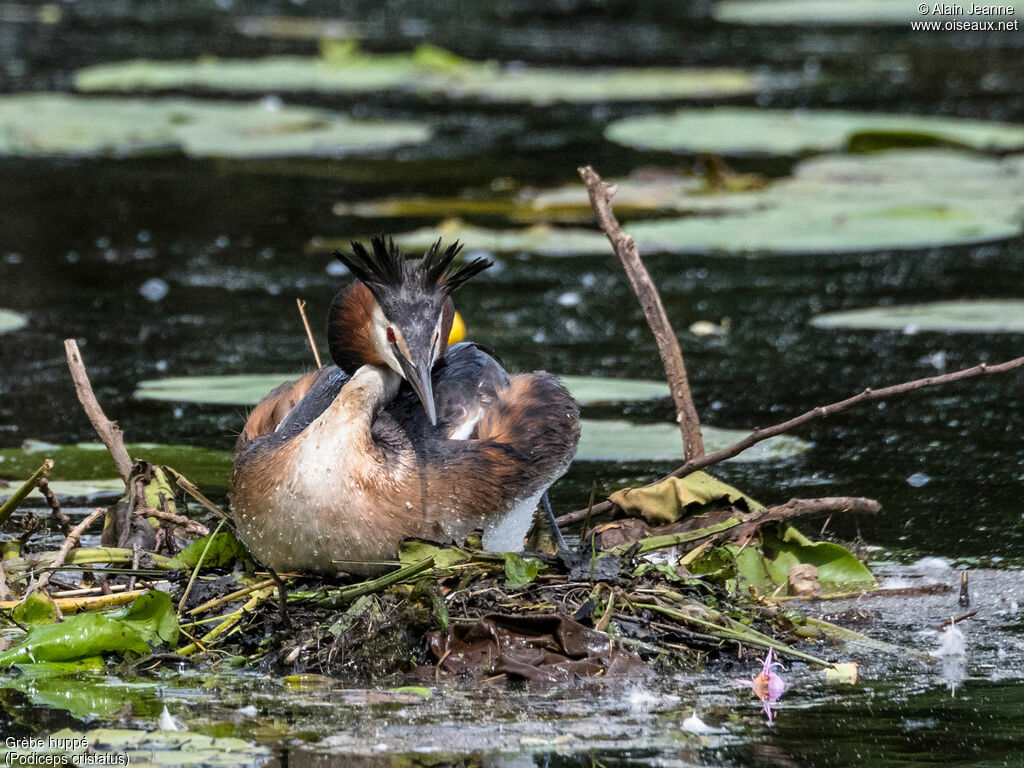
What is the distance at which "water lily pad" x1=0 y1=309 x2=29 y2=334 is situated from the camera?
8.01 metres

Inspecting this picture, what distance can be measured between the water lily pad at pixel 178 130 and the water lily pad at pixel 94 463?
20.6ft

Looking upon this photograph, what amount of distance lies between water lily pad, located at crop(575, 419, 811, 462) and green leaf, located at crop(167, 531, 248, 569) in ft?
5.84

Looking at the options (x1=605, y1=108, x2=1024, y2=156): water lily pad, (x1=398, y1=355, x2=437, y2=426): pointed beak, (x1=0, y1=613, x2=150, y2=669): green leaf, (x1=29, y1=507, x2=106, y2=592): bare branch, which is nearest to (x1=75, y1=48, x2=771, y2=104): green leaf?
(x1=605, y1=108, x2=1024, y2=156): water lily pad

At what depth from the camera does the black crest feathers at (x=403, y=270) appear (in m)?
4.94

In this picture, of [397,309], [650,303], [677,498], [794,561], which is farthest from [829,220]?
[397,309]

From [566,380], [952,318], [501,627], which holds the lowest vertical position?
[501,627]

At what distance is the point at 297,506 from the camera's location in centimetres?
471

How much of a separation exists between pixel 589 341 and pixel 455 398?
3439mm

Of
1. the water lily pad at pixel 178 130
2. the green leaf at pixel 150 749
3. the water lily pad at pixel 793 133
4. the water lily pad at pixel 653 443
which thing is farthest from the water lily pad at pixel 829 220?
the green leaf at pixel 150 749

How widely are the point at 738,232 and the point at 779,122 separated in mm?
3561

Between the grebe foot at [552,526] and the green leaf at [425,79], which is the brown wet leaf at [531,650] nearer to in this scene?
the grebe foot at [552,526]

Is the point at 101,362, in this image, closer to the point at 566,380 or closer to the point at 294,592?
the point at 566,380

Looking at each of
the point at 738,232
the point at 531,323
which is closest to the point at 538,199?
the point at 738,232

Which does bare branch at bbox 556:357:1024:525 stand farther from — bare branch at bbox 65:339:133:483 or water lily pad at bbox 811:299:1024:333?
water lily pad at bbox 811:299:1024:333
